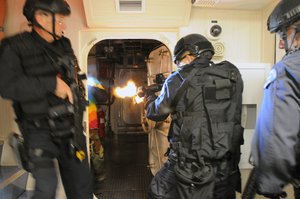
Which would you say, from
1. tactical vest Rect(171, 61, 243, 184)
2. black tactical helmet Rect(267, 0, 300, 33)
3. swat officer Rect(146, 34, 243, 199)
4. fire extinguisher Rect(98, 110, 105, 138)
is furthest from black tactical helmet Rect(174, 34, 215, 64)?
fire extinguisher Rect(98, 110, 105, 138)

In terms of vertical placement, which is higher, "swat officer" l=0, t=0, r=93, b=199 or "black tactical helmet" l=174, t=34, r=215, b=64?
"black tactical helmet" l=174, t=34, r=215, b=64

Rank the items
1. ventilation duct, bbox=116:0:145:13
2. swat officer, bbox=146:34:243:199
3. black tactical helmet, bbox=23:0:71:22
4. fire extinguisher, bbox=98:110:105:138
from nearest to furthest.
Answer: black tactical helmet, bbox=23:0:71:22
swat officer, bbox=146:34:243:199
ventilation duct, bbox=116:0:145:13
fire extinguisher, bbox=98:110:105:138

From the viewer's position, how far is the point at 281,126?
110cm

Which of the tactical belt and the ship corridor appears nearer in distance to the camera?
the tactical belt

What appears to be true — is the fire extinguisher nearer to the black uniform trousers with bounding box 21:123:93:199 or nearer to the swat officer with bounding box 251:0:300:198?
the black uniform trousers with bounding box 21:123:93:199

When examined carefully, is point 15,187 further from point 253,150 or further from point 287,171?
point 287,171

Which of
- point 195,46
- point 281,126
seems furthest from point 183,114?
point 281,126

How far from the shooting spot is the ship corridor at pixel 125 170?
3109 mm

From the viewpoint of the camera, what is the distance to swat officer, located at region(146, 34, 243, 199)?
171 cm

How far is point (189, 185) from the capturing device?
1714 mm

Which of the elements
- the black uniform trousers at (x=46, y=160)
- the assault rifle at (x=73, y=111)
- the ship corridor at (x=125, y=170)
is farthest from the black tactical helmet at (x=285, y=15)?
the ship corridor at (x=125, y=170)

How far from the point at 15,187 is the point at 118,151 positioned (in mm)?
3170

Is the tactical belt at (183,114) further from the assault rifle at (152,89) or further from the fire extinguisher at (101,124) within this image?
the fire extinguisher at (101,124)

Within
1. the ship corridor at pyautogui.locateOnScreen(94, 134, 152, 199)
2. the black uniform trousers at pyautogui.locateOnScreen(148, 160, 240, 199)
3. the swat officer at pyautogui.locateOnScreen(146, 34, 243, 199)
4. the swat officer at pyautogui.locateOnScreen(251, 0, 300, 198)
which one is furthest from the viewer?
the ship corridor at pyautogui.locateOnScreen(94, 134, 152, 199)
